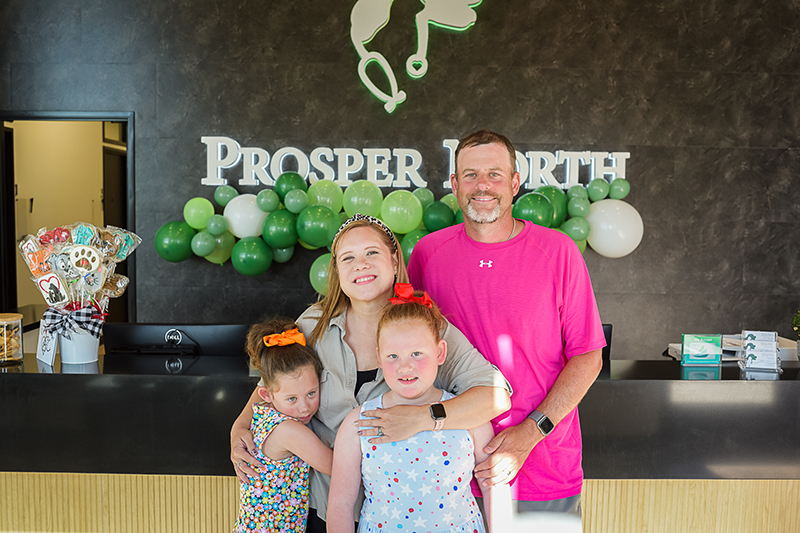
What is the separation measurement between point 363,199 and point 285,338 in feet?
8.81

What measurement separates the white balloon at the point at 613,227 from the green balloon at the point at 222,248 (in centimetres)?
263

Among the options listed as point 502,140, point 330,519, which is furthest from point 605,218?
point 330,519

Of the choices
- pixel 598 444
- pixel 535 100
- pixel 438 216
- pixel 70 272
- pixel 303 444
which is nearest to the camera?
pixel 303 444

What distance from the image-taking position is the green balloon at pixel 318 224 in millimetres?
4180

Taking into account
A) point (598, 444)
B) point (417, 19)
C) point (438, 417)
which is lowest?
point (598, 444)

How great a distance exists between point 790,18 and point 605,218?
2.30 m

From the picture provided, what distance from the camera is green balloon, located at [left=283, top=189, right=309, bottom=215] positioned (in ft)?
14.3

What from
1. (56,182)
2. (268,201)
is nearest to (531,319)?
(268,201)

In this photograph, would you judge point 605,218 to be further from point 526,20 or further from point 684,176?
point 526,20

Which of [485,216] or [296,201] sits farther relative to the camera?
[296,201]

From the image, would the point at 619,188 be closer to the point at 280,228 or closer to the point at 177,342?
the point at 280,228

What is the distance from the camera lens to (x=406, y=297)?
1623mm

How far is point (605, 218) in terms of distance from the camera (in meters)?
4.56

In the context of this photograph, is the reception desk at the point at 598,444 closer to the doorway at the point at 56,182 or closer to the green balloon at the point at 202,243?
the green balloon at the point at 202,243
